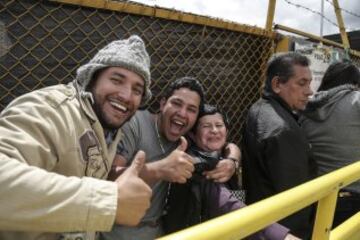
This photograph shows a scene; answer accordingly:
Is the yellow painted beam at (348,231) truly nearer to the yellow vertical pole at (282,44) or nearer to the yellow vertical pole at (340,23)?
the yellow vertical pole at (282,44)

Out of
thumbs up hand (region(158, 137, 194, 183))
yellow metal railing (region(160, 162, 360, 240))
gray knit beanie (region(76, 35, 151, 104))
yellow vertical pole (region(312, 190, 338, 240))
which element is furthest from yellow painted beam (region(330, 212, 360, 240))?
gray knit beanie (region(76, 35, 151, 104))

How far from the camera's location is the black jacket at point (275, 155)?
2047mm

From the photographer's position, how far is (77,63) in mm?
2297

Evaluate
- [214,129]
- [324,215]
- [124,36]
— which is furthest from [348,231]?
[124,36]

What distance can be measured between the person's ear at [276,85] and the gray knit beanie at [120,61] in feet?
3.26

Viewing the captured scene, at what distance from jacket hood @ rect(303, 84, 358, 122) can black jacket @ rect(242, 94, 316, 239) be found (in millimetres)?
382

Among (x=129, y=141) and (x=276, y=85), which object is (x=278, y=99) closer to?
(x=276, y=85)

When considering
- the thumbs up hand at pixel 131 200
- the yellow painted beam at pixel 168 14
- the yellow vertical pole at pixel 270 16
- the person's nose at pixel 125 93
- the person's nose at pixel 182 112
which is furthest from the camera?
the yellow vertical pole at pixel 270 16

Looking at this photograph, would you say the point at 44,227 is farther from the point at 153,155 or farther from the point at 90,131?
the point at 153,155

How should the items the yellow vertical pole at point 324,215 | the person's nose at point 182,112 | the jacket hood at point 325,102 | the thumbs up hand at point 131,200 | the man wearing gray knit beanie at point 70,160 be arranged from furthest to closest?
the jacket hood at point 325,102, the person's nose at point 182,112, the yellow vertical pole at point 324,215, the thumbs up hand at point 131,200, the man wearing gray knit beanie at point 70,160

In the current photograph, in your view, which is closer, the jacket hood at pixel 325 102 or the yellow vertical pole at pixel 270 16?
the jacket hood at pixel 325 102

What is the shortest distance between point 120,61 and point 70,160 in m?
0.51

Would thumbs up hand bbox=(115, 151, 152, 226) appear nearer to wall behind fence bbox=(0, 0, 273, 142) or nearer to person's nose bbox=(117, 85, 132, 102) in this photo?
person's nose bbox=(117, 85, 132, 102)

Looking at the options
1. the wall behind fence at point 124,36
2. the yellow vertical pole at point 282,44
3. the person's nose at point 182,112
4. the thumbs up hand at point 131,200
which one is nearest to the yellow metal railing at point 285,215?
the thumbs up hand at point 131,200
